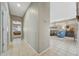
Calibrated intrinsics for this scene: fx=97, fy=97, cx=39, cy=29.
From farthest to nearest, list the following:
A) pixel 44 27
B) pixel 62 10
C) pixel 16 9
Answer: pixel 44 27 → pixel 16 9 → pixel 62 10

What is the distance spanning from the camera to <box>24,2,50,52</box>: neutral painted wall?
5.89 ft

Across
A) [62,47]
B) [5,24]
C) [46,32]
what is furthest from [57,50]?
[5,24]

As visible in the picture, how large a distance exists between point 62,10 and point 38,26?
59 cm

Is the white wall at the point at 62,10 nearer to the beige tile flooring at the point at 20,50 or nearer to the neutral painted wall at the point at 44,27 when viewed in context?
the neutral painted wall at the point at 44,27

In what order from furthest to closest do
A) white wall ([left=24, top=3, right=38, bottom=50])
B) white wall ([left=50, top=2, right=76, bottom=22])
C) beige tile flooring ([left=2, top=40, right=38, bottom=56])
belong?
1. white wall ([left=24, top=3, right=38, bottom=50])
2. beige tile flooring ([left=2, top=40, right=38, bottom=56])
3. white wall ([left=50, top=2, right=76, bottom=22])

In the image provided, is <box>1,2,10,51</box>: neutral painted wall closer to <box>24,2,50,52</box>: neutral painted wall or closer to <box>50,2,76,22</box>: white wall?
<box>24,2,50,52</box>: neutral painted wall

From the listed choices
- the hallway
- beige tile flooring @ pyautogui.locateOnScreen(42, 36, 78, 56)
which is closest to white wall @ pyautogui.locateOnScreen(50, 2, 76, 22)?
the hallway

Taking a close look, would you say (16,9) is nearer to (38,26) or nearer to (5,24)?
(5,24)

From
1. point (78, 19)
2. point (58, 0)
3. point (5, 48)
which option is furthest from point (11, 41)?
point (78, 19)

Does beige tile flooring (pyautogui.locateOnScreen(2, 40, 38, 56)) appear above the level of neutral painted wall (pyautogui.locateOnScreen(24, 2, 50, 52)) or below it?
below

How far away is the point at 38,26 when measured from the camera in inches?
78.7

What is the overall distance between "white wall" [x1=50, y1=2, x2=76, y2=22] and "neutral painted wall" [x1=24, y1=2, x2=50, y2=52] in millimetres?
94

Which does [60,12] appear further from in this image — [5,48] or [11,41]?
[5,48]

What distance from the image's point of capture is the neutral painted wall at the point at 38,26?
1.80 m
